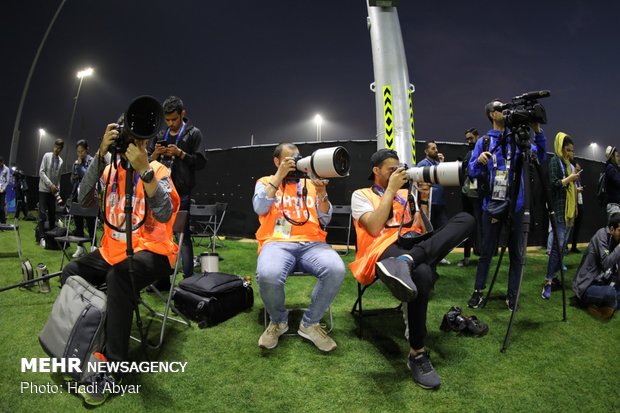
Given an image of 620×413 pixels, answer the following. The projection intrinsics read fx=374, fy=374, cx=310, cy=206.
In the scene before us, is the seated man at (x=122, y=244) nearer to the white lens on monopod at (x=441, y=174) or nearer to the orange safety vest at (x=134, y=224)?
the orange safety vest at (x=134, y=224)

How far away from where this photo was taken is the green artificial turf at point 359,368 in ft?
5.99

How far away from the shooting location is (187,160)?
3.22 m

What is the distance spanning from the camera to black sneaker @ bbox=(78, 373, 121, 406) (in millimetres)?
1759

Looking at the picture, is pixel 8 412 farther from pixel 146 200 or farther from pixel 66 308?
pixel 146 200

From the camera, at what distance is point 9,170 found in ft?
26.1

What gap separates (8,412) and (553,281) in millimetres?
4419

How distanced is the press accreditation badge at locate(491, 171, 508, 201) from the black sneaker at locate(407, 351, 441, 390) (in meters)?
1.56

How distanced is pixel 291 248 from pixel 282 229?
7.1 inches

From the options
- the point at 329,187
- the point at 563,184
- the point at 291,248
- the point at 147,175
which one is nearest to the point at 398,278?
the point at 291,248

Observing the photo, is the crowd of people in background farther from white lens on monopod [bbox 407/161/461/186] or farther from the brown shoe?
white lens on monopod [bbox 407/161/461/186]

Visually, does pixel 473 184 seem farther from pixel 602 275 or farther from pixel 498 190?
pixel 602 275

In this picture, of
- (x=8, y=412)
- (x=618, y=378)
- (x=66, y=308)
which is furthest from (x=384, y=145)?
(x=8, y=412)

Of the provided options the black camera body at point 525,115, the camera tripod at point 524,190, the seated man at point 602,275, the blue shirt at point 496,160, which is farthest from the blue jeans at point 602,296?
the black camera body at point 525,115

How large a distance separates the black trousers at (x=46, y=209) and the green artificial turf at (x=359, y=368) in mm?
3301
